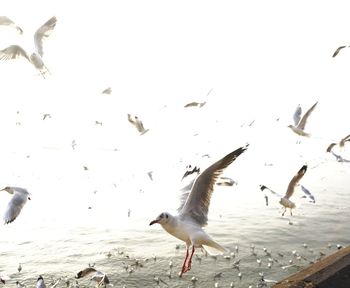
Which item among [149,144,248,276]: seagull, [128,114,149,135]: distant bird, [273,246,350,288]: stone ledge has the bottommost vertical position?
A: [273,246,350,288]: stone ledge

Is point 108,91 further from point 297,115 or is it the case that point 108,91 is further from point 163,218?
point 163,218

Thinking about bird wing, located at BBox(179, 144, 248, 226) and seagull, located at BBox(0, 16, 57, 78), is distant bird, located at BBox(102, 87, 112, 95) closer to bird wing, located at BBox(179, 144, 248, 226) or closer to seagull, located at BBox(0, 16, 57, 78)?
seagull, located at BBox(0, 16, 57, 78)

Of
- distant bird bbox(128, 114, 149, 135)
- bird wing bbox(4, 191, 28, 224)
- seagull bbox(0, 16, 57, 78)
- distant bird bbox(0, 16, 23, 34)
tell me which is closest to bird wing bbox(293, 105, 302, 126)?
distant bird bbox(128, 114, 149, 135)

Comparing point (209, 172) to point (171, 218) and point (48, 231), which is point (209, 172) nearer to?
point (171, 218)

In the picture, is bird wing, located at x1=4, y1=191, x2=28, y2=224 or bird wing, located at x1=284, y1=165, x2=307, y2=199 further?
bird wing, located at x1=284, y1=165, x2=307, y2=199

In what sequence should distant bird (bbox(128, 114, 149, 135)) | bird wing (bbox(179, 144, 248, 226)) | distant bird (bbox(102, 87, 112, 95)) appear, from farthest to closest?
distant bird (bbox(102, 87, 112, 95)), distant bird (bbox(128, 114, 149, 135)), bird wing (bbox(179, 144, 248, 226))

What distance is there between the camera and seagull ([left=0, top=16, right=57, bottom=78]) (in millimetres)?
8195

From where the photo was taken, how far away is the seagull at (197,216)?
5715mm

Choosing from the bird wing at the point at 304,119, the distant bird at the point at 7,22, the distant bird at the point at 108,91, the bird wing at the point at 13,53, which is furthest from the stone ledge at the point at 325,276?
the distant bird at the point at 108,91

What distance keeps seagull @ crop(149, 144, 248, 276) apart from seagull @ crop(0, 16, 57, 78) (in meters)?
4.42

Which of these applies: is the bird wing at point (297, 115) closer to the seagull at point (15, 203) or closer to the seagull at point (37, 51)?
the seagull at point (37, 51)

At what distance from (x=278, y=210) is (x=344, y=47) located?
12290 millimetres

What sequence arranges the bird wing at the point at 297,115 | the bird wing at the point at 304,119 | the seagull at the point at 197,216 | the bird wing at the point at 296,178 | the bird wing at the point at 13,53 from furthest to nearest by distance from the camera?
1. the bird wing at the point at 297,115
2. the bird wing at the point at 304,119
3. the bird wing at the point at 296,178
4. the bird wing at the point at 13,53
5. the seagull at the point at 197,216

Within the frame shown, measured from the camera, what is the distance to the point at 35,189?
109 feet
